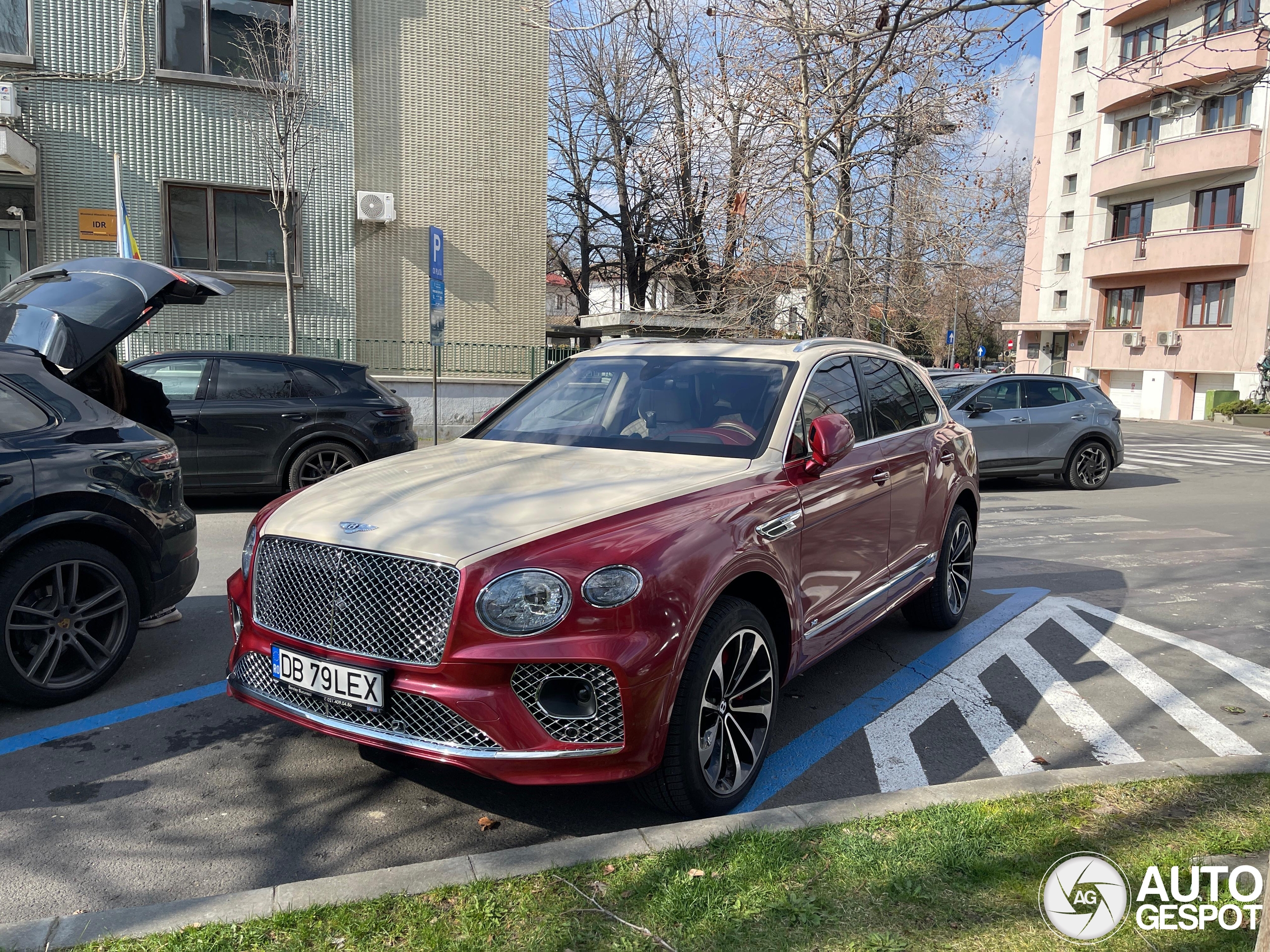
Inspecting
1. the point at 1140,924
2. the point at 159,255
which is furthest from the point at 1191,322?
the point at 1140,924

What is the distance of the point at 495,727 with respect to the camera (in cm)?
306

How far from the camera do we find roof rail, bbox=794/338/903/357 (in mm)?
4883

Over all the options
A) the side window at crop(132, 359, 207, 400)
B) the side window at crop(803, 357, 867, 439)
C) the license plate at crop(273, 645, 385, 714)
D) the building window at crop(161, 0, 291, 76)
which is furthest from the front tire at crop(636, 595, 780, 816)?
the building window at crop(161, 0, 291, 76)

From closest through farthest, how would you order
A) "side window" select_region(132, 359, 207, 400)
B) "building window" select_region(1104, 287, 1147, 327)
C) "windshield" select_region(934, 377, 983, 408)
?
1. "side window" select_region(132, 359, 207, 400)
2. "windshield" select_region(934, 377, 983, 408)
3. "building window" select_region(1104, 287, 1147, 327)

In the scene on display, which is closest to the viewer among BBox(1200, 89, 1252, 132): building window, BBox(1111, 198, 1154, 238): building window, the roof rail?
the roof rail

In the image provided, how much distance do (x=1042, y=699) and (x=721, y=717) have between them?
7.91 feet

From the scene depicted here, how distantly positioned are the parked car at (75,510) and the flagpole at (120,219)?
34.2ft

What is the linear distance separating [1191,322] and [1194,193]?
505cm

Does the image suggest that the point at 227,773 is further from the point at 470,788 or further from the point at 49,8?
the point at 49,8

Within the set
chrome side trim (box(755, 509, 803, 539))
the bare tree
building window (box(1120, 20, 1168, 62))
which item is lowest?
chrome side trim (box(755, 509, 803, 539))

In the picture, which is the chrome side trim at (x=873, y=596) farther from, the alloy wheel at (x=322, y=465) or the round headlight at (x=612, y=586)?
the alloy wheel at (x=322, y=465)

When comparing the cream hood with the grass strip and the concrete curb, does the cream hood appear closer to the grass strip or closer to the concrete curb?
the concrete curb

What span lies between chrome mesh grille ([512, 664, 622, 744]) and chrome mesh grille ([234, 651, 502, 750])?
182 mm

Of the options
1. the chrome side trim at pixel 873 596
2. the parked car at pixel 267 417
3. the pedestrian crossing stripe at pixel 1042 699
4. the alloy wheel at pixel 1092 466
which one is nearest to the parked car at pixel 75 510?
Result: the chrome side trim at pixel 873 596
